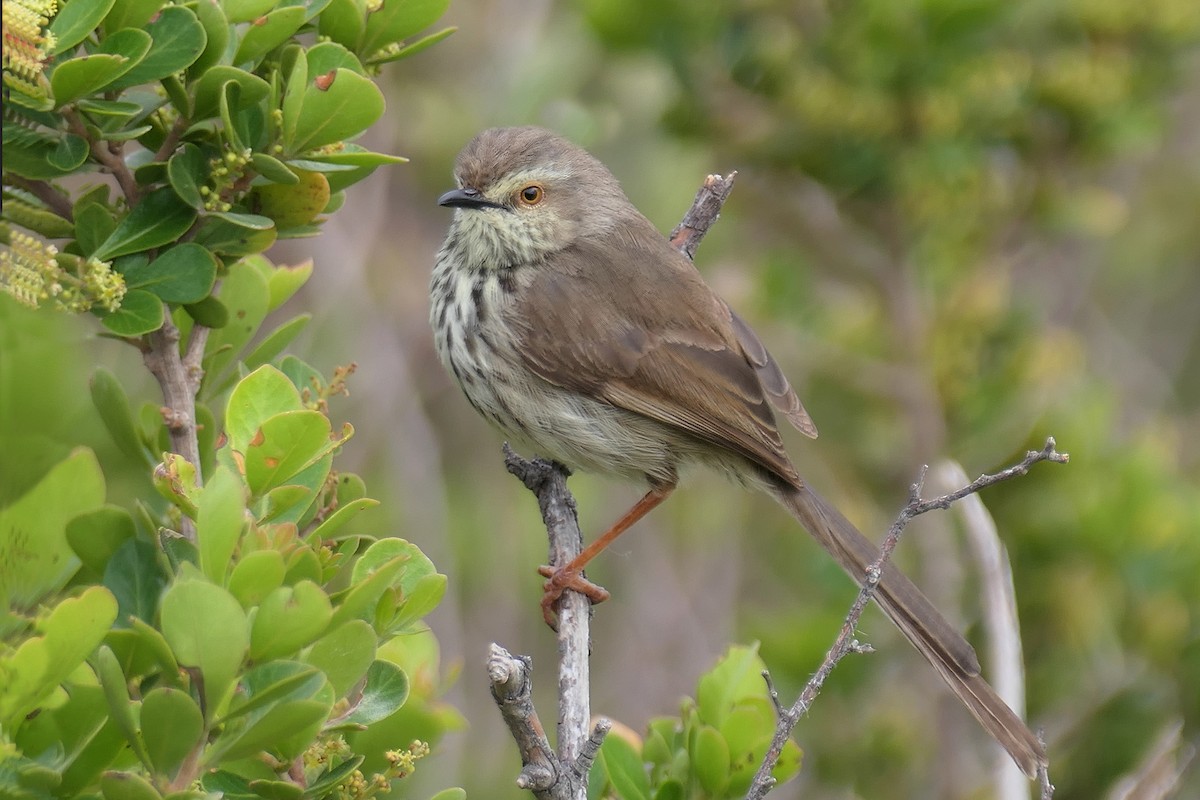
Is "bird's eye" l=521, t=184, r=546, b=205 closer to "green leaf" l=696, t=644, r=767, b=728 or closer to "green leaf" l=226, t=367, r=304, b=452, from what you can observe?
"green leaf" l=696, t=644, r=767, b=728

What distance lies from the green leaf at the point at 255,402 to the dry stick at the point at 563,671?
0.64 m

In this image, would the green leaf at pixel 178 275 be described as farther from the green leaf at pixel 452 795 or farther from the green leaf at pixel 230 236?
the green leaf at pixel 452 795

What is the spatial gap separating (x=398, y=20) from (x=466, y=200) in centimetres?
184

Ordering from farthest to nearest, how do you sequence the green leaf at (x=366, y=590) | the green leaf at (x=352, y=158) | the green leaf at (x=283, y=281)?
the green leaf at (x=283, y=281)
the green leaf at (x=352, y=158)
the green leaf at (x=366, y=590)

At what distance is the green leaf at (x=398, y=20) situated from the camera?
2.76 m

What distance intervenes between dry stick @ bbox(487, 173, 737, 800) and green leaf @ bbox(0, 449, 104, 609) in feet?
2.65

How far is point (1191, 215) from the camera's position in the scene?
A: 852 cm

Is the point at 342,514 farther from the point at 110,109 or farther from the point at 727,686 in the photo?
the point at 727,686

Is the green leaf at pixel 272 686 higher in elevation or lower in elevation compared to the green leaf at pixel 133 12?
lower

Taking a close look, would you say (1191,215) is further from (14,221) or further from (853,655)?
(14,221)

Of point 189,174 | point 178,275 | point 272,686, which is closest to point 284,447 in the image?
point 272,686

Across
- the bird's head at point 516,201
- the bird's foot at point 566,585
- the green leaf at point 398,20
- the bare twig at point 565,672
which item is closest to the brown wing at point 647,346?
the bird's head at point 516,201

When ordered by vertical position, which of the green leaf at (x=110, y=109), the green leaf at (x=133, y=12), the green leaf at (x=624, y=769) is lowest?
the green leaf at (x=624, y=769)

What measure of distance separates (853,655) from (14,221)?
377 cm
